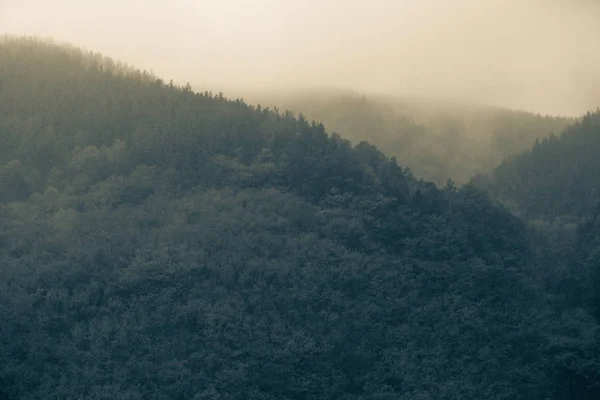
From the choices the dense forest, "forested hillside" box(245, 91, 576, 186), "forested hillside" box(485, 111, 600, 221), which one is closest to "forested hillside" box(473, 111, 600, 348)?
"forested hillside" box(485, 111, 600, 221)

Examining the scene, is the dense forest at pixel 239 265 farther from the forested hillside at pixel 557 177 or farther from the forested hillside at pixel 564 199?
the forested hillside at pixel 557 177

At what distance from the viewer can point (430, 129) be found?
161 m

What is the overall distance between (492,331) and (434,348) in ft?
21.8

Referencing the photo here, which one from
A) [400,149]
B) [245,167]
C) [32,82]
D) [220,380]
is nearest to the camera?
[220,380]

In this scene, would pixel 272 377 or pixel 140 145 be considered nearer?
pixel 272 377

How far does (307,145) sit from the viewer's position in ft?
416

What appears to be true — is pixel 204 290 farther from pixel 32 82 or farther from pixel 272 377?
pixel 32 82

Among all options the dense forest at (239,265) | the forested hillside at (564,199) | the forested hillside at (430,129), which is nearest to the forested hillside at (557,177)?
the forested hillside at (564,199)

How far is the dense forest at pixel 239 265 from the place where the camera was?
10006 centimetres

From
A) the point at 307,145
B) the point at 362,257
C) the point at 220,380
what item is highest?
the point at 307,145

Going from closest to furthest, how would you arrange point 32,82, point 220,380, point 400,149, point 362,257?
point 220,380 < point 362,257 < point 32,82 < point 400,149

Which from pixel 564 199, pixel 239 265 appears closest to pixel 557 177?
pixel 564 199

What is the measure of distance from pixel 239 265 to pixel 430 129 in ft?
187

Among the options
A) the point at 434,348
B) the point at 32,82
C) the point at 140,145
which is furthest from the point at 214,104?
the point at 434,348
